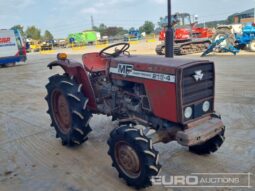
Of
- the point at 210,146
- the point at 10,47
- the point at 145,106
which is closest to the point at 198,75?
the point at 145,106

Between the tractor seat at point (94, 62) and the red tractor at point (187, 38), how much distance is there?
12.4m

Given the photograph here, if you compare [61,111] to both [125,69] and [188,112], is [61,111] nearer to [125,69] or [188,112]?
[125,69]

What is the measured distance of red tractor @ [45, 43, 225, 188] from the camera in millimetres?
2981

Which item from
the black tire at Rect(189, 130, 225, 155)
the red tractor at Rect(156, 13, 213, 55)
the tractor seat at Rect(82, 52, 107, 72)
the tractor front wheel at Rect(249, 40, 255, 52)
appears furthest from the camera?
the red tractor at Rect(156, 13, 213, 55)

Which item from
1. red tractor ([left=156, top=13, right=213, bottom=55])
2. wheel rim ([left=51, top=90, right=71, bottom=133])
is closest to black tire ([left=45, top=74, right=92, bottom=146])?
wheel rim ([left=51, top=90, right=71, bottom=133])

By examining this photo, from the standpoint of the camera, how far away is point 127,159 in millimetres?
3076

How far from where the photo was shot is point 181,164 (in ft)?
11.7

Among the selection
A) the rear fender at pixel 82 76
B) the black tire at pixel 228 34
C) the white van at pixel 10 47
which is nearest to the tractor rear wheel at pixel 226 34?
the black tire at pixel 228 34

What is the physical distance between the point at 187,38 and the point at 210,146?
573 inches

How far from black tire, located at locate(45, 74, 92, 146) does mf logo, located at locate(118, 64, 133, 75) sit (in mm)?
705

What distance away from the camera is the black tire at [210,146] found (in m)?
3.52

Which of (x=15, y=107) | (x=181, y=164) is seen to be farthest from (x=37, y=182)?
(x=15, y=107)

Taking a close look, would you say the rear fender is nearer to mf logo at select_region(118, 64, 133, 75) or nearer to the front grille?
mf logo at select_region(118, 64, 133, 75)

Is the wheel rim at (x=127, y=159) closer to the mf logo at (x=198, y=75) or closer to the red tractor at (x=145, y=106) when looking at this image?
the red tractor at (x=145, y=106)
